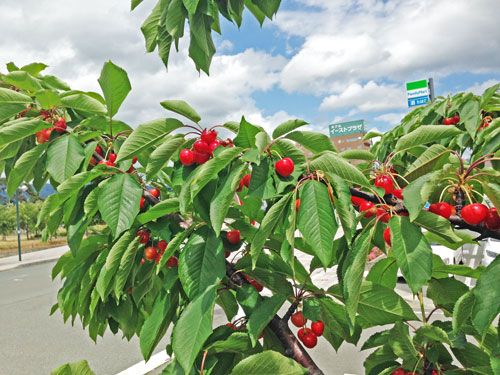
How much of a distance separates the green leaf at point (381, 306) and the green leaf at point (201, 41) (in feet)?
2.69

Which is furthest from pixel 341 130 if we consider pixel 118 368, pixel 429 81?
pixel 118 368

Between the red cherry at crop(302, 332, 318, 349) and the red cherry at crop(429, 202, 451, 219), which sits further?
the red cherry at crop(302, 332, 318, 349)

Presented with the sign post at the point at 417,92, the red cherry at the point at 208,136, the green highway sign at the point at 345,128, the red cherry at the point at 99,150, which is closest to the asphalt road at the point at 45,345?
the red cherry at the point at 99,150

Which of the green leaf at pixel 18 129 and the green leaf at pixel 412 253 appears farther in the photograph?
the green leaf at pixel 18 129

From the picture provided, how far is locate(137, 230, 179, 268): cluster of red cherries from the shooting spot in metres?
1.18

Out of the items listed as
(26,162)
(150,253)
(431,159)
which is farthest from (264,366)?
(26,162)

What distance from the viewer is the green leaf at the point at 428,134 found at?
1.00 m

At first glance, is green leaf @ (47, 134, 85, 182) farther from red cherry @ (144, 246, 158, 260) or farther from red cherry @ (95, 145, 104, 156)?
red cherry @ (144, 246, 158, 260)

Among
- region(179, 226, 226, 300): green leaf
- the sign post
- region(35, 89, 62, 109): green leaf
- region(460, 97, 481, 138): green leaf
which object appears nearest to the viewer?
region(179, 226, 226, 300): green leaf

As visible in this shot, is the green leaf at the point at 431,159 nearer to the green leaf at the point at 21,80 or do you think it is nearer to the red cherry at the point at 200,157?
the red cherry at the point at 200,157

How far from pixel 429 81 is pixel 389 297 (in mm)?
8700

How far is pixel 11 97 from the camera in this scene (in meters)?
1.30

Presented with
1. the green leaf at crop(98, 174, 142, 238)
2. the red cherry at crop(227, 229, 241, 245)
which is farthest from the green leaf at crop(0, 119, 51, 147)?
the red cherry at crop(227, 229, 241, 245)

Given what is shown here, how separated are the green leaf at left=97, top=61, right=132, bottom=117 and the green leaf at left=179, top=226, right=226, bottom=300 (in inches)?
23.5
